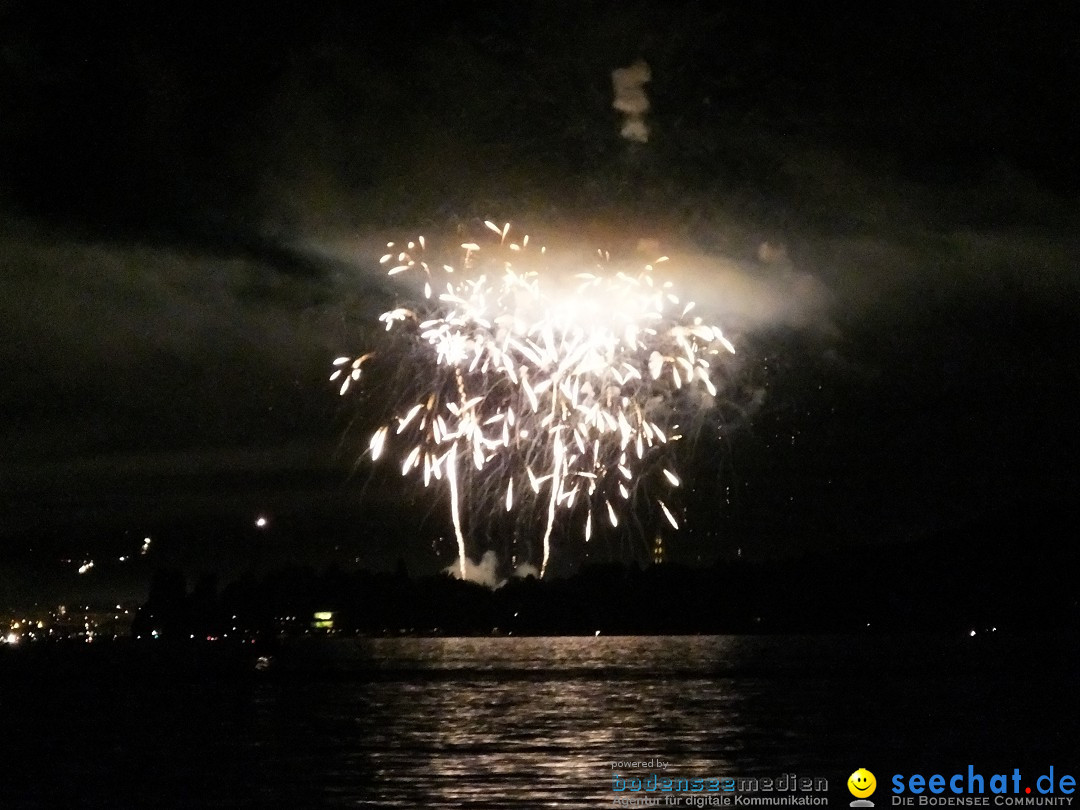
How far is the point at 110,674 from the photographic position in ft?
328

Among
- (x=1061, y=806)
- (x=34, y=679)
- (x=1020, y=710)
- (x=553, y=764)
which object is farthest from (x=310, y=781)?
(x=34, y=679)

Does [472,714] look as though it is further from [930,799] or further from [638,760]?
[930,799]

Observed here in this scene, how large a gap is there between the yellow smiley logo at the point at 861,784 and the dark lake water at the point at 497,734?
34 centimetres

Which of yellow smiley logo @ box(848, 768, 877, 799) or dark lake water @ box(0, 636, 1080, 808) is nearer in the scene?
yellow smiley logo @ box(848, 768, 877, 799)

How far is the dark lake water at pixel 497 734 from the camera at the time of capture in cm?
3048

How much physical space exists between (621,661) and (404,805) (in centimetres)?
8431

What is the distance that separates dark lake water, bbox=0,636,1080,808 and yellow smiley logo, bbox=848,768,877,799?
337 mm

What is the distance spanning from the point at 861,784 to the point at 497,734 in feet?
52.6

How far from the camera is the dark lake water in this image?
30.5 meters

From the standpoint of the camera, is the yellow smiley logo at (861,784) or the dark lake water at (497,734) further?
the dark lake water at (497,734)

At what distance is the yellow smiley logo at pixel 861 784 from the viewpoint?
1077 inches

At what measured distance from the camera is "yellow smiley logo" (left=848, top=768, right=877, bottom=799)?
89.8 feet

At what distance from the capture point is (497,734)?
138 ft

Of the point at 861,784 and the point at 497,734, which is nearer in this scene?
the point at 861,784
